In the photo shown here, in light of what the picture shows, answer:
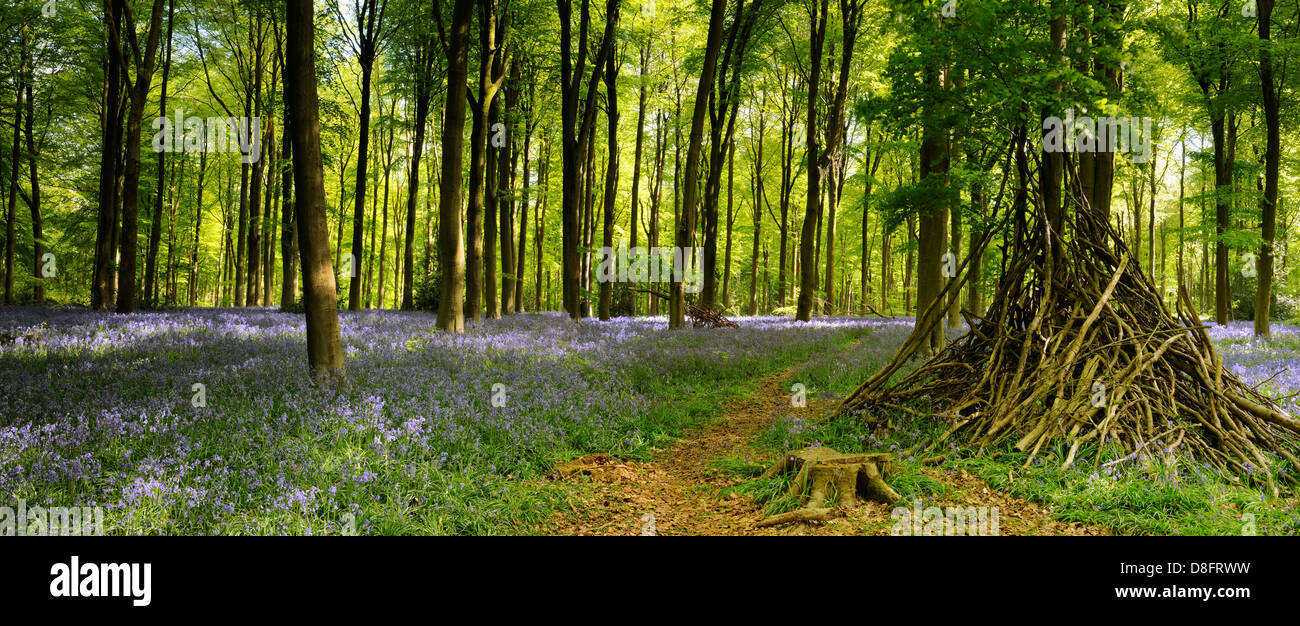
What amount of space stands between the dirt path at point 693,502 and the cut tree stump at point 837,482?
0.09 metres

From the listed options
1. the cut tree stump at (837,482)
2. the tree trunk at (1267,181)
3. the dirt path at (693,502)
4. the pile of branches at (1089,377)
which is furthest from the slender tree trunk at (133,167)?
the tree trunk at (1267,181)

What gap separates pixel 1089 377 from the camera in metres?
5.93

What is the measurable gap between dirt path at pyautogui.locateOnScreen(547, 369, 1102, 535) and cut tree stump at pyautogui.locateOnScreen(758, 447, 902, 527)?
9 cm

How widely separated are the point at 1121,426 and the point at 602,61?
49.6 feet

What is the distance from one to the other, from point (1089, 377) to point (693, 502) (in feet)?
14.5

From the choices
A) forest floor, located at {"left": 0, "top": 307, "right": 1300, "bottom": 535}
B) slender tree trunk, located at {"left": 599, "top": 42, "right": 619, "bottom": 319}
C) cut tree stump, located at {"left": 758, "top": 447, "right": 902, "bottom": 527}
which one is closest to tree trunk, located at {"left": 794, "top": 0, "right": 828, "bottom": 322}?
slender tree trunk, located at {"left": 599, "top": 42, "right": 619, "bottom": 319}

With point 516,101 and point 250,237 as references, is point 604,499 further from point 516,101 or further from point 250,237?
point 250,237

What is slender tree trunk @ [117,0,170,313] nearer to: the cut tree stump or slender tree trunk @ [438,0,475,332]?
slender tree trunk @ [438,0,475,332]

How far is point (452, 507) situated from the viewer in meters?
4.38

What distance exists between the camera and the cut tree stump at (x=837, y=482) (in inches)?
179

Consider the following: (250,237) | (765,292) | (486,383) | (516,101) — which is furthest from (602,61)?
(765,292)

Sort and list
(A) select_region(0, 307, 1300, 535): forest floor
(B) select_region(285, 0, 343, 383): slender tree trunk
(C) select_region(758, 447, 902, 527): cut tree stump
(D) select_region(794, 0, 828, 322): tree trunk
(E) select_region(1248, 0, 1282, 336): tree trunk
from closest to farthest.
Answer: (A) select_region(0, 307, 1300, 535): forest floor, (C) select_region(758, 447, 902, 527): cut tree stump, (B) select_region(285, 0, 343, 383): slender tree trunk, (E) select_region(1248, 0, 1282, 336): tree trunk, (D) select_region(794, 0, 828, 322): tree trunk

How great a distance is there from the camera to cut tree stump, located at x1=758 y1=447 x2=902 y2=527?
4547 millimetres

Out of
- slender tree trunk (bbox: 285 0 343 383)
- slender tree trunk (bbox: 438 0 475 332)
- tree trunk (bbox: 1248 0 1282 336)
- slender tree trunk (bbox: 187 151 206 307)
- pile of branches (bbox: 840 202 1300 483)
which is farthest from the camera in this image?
slender tree trunk (bbox: 187 151 206 307)
